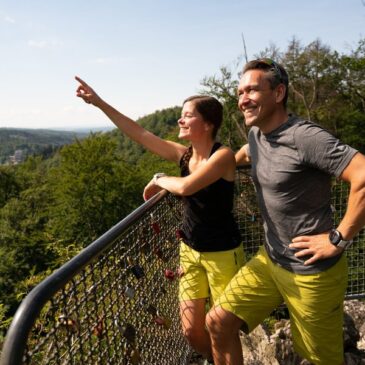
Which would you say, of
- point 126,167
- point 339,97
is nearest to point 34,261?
point 126,167

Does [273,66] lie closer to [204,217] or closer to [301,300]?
[204,217]

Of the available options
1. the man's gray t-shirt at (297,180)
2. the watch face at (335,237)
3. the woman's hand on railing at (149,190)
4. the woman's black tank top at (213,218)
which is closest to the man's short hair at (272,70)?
the man's gray t-shirt at (297,180)

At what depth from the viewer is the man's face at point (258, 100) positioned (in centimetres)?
231

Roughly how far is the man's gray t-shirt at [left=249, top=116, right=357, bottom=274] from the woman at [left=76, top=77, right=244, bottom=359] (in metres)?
0.32

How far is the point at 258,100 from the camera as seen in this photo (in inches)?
90.9

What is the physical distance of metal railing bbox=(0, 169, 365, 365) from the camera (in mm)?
1278

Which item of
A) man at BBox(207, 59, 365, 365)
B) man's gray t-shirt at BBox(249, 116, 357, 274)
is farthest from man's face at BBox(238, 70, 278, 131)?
man's gray t-shirt at BBox(249, 116, 357, 274)

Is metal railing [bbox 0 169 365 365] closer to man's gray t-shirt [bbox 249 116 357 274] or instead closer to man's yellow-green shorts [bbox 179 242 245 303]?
man's yellow-green shorts [bbox 179 242 245 303]

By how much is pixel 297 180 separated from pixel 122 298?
1.14 m

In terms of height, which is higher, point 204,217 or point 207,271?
point 204,217

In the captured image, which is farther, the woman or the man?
the woman

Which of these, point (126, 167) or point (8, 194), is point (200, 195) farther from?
point (8, 194)

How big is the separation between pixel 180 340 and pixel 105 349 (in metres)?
1.55

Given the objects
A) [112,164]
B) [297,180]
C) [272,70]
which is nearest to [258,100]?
[272,70]
